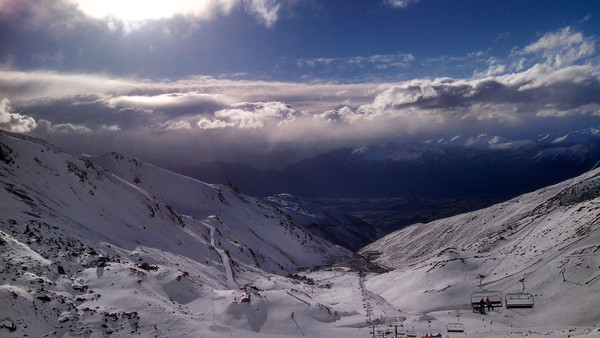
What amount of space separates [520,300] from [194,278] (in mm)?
50608

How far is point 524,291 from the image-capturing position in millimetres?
59000

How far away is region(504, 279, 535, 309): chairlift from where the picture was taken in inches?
2164

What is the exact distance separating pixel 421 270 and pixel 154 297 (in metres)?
60.2

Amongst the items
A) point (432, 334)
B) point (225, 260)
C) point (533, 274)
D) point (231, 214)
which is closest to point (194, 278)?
point (225, 260)

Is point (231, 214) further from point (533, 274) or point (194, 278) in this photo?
point (533, 274)

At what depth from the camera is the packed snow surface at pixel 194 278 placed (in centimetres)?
4047

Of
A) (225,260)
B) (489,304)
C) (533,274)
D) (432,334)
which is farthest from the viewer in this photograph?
(225,260)

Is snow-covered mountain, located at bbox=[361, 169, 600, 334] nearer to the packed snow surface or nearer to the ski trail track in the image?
the packed snow surface

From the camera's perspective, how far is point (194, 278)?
6241 cm

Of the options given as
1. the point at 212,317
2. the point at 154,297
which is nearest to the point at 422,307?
the point at 212,317

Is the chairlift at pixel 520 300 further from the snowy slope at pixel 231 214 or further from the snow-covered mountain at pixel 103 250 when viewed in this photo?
the snowy slope at pixel 231 214

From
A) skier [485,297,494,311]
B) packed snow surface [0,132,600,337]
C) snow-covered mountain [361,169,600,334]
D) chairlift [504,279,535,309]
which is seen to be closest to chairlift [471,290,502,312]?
skier [485,297,494,311]

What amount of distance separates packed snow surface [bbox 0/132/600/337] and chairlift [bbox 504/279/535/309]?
3.15 feet

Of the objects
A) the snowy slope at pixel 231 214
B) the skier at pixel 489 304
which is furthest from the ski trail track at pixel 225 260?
the skier at pixel 489 304
